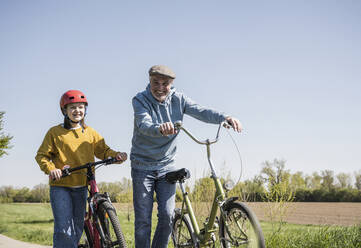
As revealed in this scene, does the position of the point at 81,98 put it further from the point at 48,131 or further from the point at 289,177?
the point at 289,177

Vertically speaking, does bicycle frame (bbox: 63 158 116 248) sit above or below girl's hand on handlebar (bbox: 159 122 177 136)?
below

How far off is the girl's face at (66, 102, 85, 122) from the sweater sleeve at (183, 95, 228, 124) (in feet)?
3.83

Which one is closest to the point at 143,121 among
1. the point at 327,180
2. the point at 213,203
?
the point at 213,203

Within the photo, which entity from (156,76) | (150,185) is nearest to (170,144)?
(150,185)

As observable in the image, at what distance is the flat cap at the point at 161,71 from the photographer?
3.57m

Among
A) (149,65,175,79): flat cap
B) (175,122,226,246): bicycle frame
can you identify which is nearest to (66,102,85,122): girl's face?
(149,65,175,79): flat cap

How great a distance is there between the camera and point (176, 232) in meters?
4.00

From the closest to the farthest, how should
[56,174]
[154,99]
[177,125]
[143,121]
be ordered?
[177,125] < [143,121] < [56,174] < [154,99]

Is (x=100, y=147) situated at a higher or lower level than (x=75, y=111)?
lower

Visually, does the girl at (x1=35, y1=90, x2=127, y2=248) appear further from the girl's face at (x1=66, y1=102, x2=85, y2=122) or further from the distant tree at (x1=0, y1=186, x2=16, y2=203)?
the distant tree at (x1=0, y1=186, x2=16, y2=203)

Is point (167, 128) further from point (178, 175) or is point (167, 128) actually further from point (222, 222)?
point (222, 222)

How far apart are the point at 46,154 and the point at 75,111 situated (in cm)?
55

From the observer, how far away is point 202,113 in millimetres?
3797

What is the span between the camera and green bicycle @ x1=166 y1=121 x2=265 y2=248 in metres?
2.87
